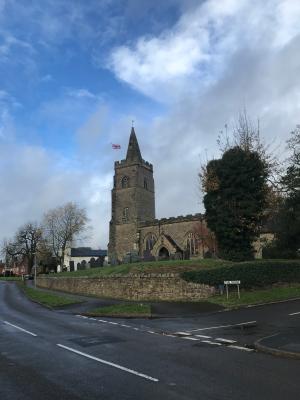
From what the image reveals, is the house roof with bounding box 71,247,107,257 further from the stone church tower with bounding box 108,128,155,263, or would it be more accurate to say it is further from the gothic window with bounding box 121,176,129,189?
the gothic window with bounding box 121,176,129,189

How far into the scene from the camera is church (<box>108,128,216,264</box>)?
219 feet

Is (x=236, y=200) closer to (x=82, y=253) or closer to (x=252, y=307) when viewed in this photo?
(x=252, y=307)

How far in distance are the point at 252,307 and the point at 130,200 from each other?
5858 centimetres

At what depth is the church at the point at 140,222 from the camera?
219 feet

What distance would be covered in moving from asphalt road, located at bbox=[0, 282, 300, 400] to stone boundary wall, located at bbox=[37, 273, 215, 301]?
9333 millimetres

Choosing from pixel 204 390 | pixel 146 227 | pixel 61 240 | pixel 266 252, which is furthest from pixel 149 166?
pixel 204 390

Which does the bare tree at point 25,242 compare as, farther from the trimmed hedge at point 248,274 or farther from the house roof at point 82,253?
the trimmed hedge at point 248,274

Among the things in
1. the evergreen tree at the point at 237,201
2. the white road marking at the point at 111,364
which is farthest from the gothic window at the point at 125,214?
the white road marking at the point at 111,364

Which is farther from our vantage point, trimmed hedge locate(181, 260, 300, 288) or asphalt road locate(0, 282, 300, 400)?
trimmed hedge locate(181, 260, 300, 288)

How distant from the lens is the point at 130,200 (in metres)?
79.8

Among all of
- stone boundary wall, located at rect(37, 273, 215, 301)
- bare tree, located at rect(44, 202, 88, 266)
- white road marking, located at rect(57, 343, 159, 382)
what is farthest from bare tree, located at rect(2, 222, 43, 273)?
white road marking, located at rect(57, 343, 159, 382)

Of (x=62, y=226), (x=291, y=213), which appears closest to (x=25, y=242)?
(x=62, y=226)

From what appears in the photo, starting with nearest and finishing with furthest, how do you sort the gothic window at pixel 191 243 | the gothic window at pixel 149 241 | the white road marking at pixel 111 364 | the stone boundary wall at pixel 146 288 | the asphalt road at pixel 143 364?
the asphalt road at pixel 143 364 < the white road marking at pixel 111 364 < the stone boundary wall at pixel 146 288 < the gothic window at pixel 191 243 < the gothic window at pixel 149 241

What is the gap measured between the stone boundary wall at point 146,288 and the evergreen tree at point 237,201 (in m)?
6.62
